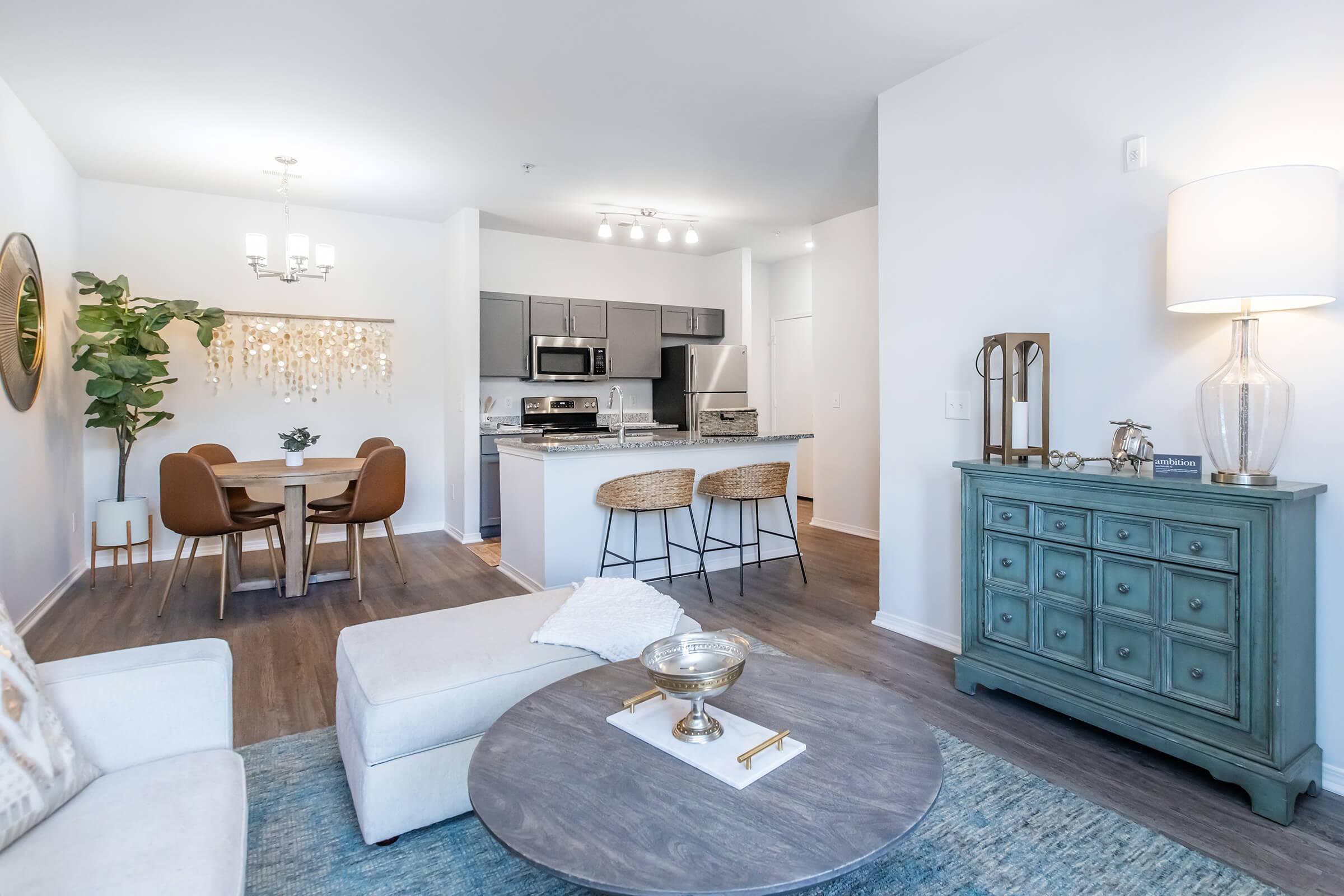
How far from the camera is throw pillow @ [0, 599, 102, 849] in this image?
1.07 metres

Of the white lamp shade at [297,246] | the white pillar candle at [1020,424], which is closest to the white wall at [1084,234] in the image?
the white pillar candle at [1020,424]

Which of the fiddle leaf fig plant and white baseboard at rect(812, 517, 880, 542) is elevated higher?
the fiddle leaf fig plant

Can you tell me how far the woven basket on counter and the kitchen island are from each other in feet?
0.24

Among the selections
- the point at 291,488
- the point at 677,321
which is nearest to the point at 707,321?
the point at 677,321

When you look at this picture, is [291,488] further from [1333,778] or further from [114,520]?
[1333,778]

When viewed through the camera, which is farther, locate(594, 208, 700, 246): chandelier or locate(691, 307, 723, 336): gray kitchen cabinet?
locate(691, 307, 723, 336): gray kitchen cabinet

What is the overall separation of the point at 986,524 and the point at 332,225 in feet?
16.8

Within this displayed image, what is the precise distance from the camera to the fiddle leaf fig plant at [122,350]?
4.05m

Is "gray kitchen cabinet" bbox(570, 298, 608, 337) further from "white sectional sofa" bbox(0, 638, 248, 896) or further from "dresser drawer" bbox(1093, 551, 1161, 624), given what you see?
"white sectional sofa" bbox(0, 638, 248, 896)

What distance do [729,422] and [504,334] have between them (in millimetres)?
2366

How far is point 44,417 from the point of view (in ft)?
12.6

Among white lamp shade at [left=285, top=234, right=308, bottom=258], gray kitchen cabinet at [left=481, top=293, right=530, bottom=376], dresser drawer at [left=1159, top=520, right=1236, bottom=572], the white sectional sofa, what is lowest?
the white sectional sofa

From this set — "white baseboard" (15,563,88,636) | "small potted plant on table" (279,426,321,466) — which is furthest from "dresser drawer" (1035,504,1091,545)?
"white baseboard" (15,563,88,636)

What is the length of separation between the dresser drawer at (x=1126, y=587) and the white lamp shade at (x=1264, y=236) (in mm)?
789
